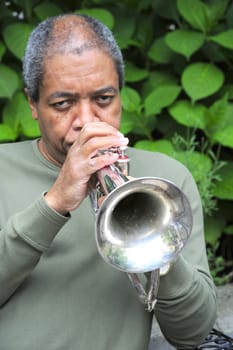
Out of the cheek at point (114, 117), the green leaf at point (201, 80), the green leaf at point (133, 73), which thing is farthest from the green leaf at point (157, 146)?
the cheek at point (114, 117)

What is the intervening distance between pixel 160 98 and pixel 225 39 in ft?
1.30

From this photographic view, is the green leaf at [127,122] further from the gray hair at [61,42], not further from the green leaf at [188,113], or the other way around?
the gray hair at [61,42]

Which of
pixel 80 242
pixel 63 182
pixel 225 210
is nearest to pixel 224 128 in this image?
pixel 225 210

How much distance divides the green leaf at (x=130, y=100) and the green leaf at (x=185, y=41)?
27cm

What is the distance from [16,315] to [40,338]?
0.09 m

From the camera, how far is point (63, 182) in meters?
2.02

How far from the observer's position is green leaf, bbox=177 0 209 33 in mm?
3703

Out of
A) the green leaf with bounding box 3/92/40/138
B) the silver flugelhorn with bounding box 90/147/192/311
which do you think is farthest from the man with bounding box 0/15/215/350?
the green leaf with bounding box 3/92/40/138

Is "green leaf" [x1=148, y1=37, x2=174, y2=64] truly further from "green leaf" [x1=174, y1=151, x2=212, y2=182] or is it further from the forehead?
the forehead

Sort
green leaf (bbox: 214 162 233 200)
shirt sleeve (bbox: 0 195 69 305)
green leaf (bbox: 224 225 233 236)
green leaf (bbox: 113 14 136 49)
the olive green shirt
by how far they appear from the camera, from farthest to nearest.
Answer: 1. green leaf (bbox: 224 225 233 236)
2. green leaf (bbox: 113 14 136 49)
3. green leaf (bbox: 214 162 233 200)
4. the olive green shirt
5. shirt sleeve (bbox: 0 195 69 305)

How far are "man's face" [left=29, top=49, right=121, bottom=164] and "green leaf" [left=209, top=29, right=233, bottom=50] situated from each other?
1.46 m

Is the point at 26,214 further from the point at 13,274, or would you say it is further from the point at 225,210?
the point at 225,210

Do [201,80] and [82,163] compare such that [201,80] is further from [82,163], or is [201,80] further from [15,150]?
[82,163]

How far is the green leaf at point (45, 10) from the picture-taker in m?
3.75
